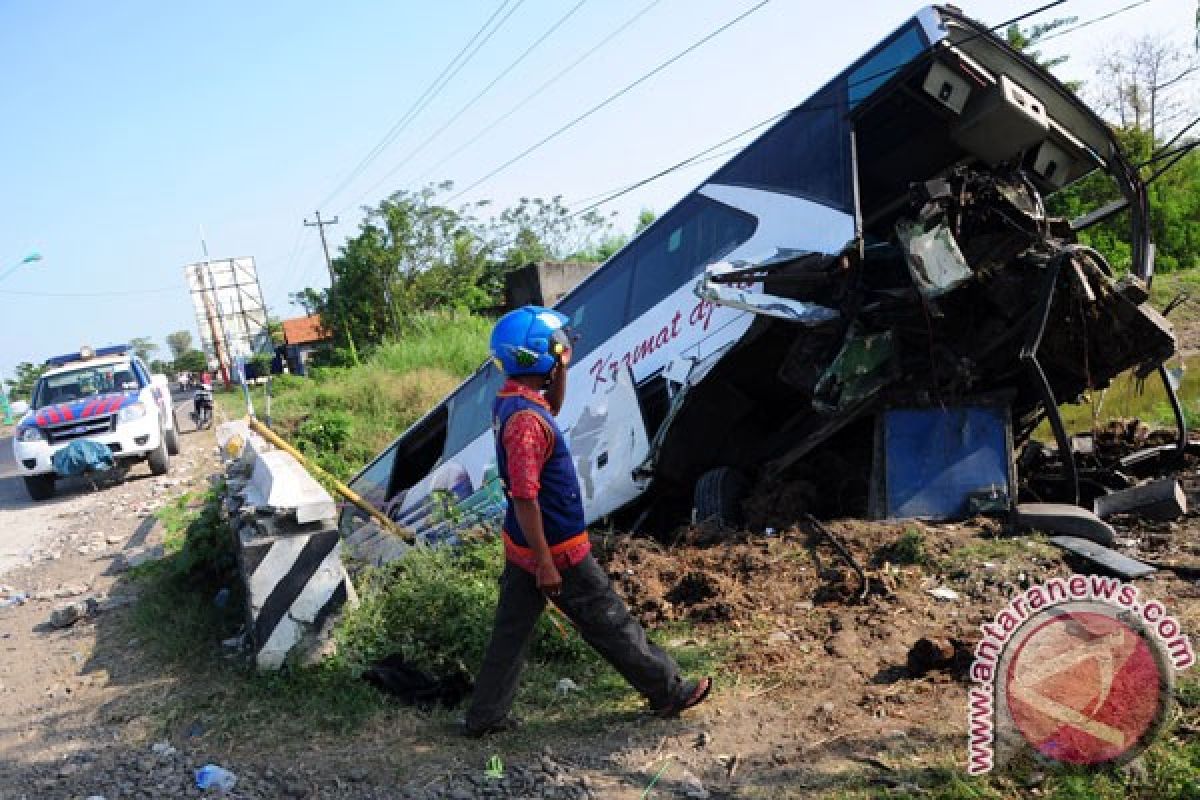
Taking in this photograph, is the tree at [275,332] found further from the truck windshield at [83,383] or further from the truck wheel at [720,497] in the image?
the truck wheel at [720,497]

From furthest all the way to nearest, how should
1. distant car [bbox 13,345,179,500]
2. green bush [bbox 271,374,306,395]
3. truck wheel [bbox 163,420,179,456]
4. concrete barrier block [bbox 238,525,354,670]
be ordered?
1. green bush [bbox 271,374,306,395]
2. truck wheel [bbox 163,420,179,456]
3. distant car [bbox 13,345,179,500]
4. concrete barrier block [bbox 238,525,354,670]

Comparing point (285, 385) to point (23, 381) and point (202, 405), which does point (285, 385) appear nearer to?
point (202, 405)

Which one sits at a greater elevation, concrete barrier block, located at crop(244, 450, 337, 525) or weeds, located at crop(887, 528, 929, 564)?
concrete barrier block, located at crop(244, 450, 337, 525)

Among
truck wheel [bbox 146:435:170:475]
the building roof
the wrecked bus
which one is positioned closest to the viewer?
the wrecked bus

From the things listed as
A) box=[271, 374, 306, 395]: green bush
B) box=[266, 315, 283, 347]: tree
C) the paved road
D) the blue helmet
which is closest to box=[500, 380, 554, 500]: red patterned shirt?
the blue helmet

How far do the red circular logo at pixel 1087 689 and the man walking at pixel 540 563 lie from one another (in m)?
1.09

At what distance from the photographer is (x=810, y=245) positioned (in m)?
4.90

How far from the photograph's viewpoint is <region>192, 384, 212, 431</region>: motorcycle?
1986 cm

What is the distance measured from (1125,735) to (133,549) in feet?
24.8

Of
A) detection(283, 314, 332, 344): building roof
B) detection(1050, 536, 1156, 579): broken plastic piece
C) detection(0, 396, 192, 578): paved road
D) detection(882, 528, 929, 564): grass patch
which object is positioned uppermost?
detection(283, 314, 332, 344): building roof

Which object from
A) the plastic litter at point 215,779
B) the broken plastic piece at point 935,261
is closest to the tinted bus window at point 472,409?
the broken plastic piece at point 935,261

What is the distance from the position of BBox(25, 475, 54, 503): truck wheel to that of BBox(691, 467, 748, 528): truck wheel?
10385mm

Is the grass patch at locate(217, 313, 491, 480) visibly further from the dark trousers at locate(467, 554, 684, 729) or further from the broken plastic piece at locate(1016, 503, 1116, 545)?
the broken plastic piece at locate(1016, 503, 1116, 545)

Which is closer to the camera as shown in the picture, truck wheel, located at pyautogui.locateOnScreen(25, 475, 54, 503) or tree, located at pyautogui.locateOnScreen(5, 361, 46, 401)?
truck wheel, located at pyautogui.locateOnScreen(25, 475, 54, 503)
